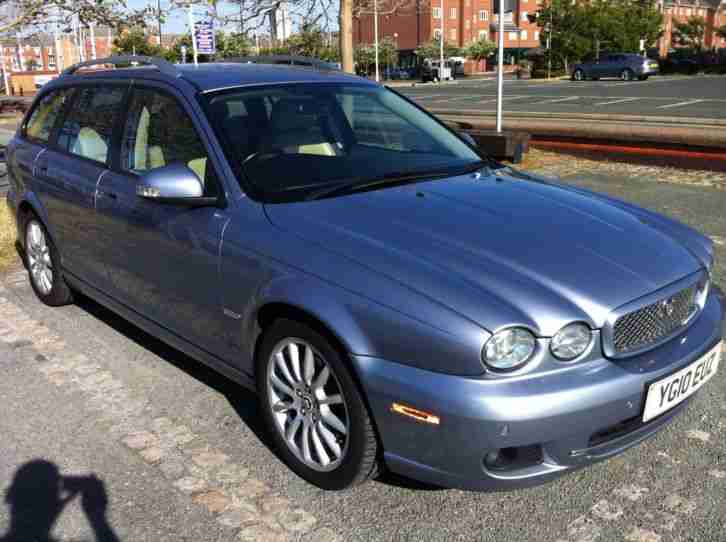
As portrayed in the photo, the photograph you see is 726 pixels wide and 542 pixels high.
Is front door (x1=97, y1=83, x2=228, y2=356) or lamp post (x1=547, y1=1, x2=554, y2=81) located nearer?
front door (x1=97, y1=83, x2=228, y2=356)

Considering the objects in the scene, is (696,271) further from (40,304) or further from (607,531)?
(40,304)

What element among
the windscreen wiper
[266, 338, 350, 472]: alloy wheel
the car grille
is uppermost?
the windscreen wiper

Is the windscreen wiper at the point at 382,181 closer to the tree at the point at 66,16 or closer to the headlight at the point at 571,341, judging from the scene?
the headlight at the point at 571,341

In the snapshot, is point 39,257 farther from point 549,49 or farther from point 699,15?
point 699,15

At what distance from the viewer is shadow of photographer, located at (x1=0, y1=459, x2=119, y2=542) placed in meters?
2.80

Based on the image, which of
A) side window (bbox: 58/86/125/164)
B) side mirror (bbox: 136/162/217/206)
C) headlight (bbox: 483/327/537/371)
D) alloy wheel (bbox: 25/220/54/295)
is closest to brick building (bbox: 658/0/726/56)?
alloy wheel (bbox: 25/220/54/295)

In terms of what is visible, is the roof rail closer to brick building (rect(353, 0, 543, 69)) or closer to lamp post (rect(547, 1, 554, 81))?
lamp post (rect(547, 1, 554, 81))

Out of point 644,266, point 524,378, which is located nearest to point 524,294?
point 524,378

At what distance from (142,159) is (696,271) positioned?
8.96ft

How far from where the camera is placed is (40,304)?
554cm

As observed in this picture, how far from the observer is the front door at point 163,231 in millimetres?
3355

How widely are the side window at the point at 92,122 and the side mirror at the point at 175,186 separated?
1010mm

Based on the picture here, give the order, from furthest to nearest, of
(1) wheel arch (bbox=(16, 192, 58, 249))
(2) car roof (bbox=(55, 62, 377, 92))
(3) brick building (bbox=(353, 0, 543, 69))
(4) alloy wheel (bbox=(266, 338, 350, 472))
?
(3) brick building (bbox=(353, 0, 543, 69)), (1) wheel arch (bbox=(16, 192, 58, 249)), (2) car roof (bbox=(55, 62, 377, 92)), (4) alloy wheel (bbox=(266, 338, 350, 472))

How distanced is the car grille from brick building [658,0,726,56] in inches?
4142
